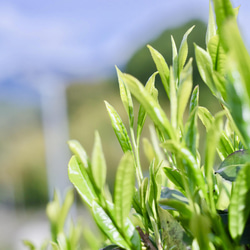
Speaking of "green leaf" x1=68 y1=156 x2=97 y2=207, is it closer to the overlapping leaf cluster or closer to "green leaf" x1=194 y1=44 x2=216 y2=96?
the overlapping leaf cluster

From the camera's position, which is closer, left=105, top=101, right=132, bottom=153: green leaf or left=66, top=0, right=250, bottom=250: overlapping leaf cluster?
left=66, top=0, right=250, bottom=250: overlapping leaf cluster

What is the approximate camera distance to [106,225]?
24 centimetres

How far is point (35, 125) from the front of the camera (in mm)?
11367

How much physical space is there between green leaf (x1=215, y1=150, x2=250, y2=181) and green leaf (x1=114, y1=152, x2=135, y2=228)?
8cm

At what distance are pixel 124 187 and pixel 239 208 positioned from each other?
72mm

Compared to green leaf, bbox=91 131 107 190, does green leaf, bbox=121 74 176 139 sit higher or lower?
higher

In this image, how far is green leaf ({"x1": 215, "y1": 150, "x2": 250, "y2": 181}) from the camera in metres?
0.25

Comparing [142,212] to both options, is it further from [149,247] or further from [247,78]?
[247,78]

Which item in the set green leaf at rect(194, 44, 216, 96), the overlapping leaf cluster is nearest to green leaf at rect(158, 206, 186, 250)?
the overlapping leaf cluster

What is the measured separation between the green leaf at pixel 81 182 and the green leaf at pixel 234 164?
0.33 feet

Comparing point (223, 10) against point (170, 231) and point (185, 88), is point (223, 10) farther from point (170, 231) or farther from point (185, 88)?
point (170, 231)

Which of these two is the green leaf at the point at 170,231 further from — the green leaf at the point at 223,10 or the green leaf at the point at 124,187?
the green leaf at the point at 223,10

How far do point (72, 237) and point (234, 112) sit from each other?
0.96ft

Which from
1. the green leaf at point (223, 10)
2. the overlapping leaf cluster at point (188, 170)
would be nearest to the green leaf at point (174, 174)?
the overlapping leaf cluster at point (188, 170)
